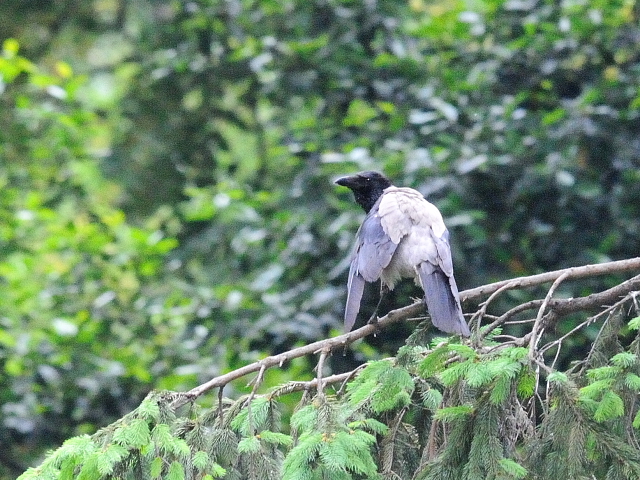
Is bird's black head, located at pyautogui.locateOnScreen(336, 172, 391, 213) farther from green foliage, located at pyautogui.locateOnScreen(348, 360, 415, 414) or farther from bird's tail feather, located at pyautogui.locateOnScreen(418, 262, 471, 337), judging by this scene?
green foliage, located at pyautogui.locateOnScreen(348, 360, 415, 414)

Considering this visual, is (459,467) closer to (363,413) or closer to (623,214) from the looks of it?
(363,413)

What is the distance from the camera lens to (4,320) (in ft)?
21.3

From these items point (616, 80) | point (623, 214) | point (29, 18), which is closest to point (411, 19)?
point (616, 80)

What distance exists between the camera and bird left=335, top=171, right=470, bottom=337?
3.69m

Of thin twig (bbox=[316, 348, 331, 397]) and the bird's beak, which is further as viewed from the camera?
the bird's beak

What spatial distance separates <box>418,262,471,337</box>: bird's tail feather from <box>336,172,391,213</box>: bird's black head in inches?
54.9

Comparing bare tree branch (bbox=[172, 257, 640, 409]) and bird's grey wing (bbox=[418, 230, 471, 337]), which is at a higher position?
bare tree branch (bbox=[172, 257, 640, 409])

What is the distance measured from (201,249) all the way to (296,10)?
206cm

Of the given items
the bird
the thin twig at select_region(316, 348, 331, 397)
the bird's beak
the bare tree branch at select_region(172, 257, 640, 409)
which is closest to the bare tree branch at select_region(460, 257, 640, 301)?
the bare tree branch at select_region(172, 257, 640, 409)

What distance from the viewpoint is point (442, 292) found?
3.63m

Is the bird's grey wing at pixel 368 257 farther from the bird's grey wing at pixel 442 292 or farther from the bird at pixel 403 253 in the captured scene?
the bird's grey wing at pixel 442 292

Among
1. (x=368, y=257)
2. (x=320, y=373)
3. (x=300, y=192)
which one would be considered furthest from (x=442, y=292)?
(x=300, y=192)

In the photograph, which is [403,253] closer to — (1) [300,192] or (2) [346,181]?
(2) [346,181]

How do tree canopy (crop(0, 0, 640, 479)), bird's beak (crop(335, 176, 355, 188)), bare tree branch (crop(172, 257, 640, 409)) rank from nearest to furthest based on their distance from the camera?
1. bare tree branch (crop(172, 257, 640, 409))
2. bird's beak (crop(335, 176, 355, 188))
3. tree canopy (crop(0, 0, 640, 479))
